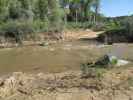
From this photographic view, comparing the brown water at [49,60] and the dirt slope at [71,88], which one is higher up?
the dirt slope at [71,88]

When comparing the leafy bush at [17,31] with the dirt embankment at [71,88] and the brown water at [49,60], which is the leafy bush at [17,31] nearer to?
the brown water at [49,60]

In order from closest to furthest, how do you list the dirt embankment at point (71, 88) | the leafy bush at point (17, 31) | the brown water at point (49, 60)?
the dirt embankment at point (71, 88) < the brown water at point (49, 60) < the leafy bush at point (17, 31)

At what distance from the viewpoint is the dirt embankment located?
6.84 metres

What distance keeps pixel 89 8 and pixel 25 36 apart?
124ft

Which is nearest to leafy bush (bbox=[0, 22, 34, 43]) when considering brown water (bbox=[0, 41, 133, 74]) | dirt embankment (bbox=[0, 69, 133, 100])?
brown water (bbox=[0, 41, 133, 74])

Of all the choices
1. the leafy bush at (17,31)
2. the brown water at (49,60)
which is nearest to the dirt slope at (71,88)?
the brown water at (49,60)

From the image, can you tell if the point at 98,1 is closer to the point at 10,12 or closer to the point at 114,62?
the point at 10,12

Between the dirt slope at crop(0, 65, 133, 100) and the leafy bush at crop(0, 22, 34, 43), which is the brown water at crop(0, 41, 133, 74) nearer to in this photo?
the dirt slope at crop(0, 65, 133, 100)

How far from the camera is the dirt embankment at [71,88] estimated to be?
6840mm

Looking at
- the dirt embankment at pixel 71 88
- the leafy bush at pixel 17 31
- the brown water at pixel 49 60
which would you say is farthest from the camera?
the leafy bush at pixel 17 31

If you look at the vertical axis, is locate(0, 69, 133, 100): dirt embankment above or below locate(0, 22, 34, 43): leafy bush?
above

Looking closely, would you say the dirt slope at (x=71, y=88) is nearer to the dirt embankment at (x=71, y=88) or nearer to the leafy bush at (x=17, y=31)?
the dirt embankment at (x=71, y=88)

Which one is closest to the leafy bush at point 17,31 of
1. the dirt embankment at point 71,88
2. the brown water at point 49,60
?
the brown water at point 49,60

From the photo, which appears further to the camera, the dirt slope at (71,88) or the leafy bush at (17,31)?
the leafy bush at (17,31)
